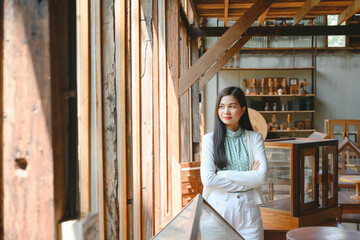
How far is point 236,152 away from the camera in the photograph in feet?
8.82

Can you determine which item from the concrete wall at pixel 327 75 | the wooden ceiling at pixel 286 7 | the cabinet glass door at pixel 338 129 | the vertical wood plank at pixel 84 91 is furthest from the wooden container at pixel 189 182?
the concrete wall at pixel 327 75

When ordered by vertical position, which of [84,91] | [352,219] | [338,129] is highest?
[84,91]

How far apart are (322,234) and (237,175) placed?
0.64 meters

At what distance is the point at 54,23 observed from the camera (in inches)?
47.2

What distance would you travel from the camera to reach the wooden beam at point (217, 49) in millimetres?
4652

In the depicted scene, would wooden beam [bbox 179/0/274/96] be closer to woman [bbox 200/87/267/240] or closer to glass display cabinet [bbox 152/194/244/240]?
woman [bbox 200/87/267/240]

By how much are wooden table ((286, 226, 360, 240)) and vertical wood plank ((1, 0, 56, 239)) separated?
172cm

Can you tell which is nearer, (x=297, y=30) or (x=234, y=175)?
(x=234, y=175)

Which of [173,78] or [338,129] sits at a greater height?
[173,78]

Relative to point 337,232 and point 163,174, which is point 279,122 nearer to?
point 163,174

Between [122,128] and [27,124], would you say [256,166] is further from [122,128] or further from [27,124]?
[27,124]

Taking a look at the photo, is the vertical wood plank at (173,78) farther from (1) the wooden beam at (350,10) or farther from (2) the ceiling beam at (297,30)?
(1) the wooden beam at (350,10)

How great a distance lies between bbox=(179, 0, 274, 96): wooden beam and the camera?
4.65 metres

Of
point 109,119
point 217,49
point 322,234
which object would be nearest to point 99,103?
point 109,119
